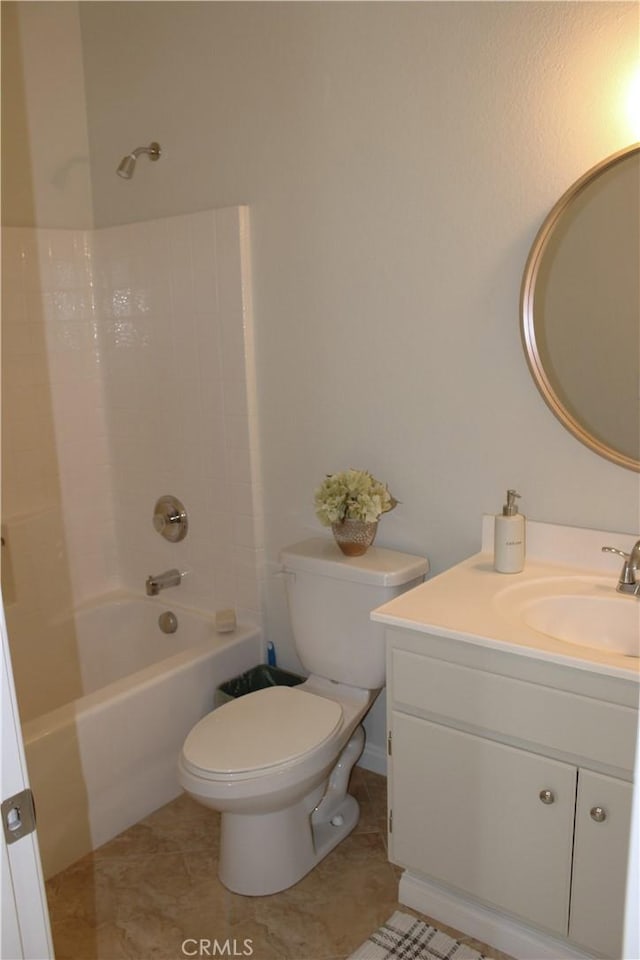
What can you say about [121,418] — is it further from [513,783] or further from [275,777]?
[513,783]

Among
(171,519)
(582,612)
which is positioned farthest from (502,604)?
(171,519)

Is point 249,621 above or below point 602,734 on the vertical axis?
below

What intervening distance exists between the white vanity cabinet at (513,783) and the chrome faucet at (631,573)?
0.36 meters

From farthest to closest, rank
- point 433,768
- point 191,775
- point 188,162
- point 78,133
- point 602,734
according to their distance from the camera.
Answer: point 78,133, point 188,162, point 191,775, point 433,768, point 602,734

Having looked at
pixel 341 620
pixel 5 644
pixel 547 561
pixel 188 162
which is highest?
pixel 188 162

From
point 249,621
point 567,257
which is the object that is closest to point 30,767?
point 249,621

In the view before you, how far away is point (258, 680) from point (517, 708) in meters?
1.21

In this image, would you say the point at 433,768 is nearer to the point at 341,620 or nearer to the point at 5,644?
the point at 341,620

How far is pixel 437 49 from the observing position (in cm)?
190

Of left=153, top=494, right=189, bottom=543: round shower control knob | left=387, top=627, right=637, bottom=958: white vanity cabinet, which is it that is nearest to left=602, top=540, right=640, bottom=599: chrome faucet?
left=387, top=627, right=637, bottom=958: white vanity cabinet

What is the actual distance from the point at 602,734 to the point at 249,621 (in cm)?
145

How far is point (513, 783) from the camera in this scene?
157 centimetres

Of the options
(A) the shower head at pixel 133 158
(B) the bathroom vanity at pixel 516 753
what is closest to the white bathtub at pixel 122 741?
(B) the bathroom vanity at pixel 516 753

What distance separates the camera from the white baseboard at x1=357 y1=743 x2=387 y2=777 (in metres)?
2.42
